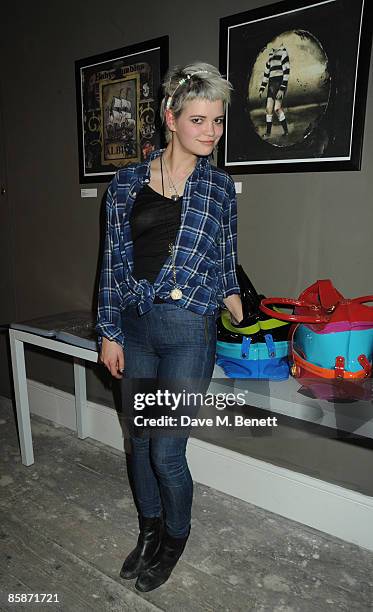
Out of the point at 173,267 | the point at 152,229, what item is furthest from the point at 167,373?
the point at 152,229

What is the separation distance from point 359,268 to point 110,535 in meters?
1.45

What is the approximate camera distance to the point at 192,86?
129cm

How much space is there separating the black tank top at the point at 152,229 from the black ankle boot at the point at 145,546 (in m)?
0.88

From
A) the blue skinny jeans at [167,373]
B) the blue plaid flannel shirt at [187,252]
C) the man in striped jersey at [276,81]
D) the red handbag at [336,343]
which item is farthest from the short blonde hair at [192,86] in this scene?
the red handbag at [336,343]

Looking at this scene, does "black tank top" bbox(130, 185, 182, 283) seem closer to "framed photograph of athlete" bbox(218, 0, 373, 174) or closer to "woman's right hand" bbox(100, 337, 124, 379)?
"woman's right hand" bbox(100, 337, 124, 379)

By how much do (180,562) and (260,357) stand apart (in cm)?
86

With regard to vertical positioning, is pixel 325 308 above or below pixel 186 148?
below

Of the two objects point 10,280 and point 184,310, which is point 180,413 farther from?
point 10,280

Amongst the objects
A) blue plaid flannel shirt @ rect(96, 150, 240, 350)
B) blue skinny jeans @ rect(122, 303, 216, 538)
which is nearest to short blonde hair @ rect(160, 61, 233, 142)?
blue plaid flannel shirt @ rect(96, 150, 240, 350)

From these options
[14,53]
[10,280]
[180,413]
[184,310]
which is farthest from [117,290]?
[14,53]

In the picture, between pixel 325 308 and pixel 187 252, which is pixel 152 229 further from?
pixel 325 308

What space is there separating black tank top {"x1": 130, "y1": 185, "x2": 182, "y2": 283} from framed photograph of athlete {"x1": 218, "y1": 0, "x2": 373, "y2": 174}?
587mm

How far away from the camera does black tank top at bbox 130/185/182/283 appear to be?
4.49 feet

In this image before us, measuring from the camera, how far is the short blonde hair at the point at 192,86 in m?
1.28
